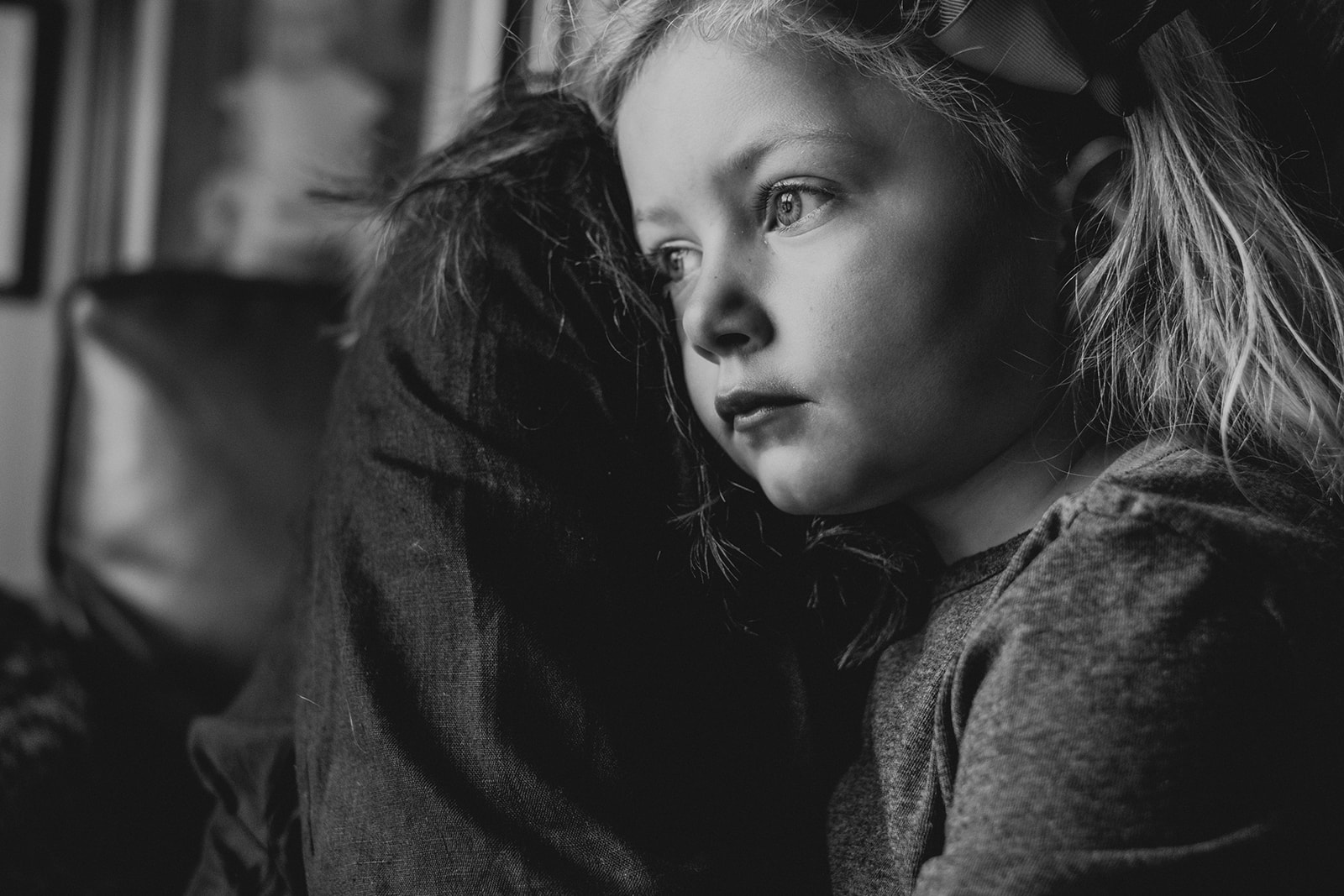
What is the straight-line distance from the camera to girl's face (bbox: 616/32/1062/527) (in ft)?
2.01

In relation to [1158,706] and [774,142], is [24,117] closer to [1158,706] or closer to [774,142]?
[774,142]

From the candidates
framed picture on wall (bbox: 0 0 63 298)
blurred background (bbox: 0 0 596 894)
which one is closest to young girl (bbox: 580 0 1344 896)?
blurred background (bbox: 0 0 596 894)

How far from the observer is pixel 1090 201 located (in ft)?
2.16

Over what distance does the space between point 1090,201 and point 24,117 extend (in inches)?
80.6

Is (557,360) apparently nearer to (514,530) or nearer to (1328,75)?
(514,530)

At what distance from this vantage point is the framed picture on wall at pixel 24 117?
80.3 inches

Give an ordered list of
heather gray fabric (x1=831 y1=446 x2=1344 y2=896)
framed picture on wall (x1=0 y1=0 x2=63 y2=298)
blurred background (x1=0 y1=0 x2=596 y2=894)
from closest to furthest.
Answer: heather gray fabric (x1=831 y1=446 x2=1344 y2=896) → blurred background (x1=0 y1=0 x2=596 y2=894) → framed picture on wall (x1=0 y1=0 x2=63 y2=298)

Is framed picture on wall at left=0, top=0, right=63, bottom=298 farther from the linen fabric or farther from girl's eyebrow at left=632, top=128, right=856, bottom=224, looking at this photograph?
girl's eyebrow at left=632, top=128, right=856, bottom=224

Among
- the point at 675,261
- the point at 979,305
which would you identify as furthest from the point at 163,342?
the point at 979,305

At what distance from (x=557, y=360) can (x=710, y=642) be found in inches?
8.0

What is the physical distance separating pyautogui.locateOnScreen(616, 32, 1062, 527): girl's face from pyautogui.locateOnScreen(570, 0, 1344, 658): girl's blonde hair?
19 millimetres

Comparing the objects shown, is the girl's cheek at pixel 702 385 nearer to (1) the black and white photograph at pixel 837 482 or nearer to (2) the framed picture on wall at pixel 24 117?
(1) the black and white photograph at pixel 837 482

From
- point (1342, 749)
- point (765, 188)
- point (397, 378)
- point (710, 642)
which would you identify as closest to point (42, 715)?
point (397, 378)

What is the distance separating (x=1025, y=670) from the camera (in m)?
0.51
